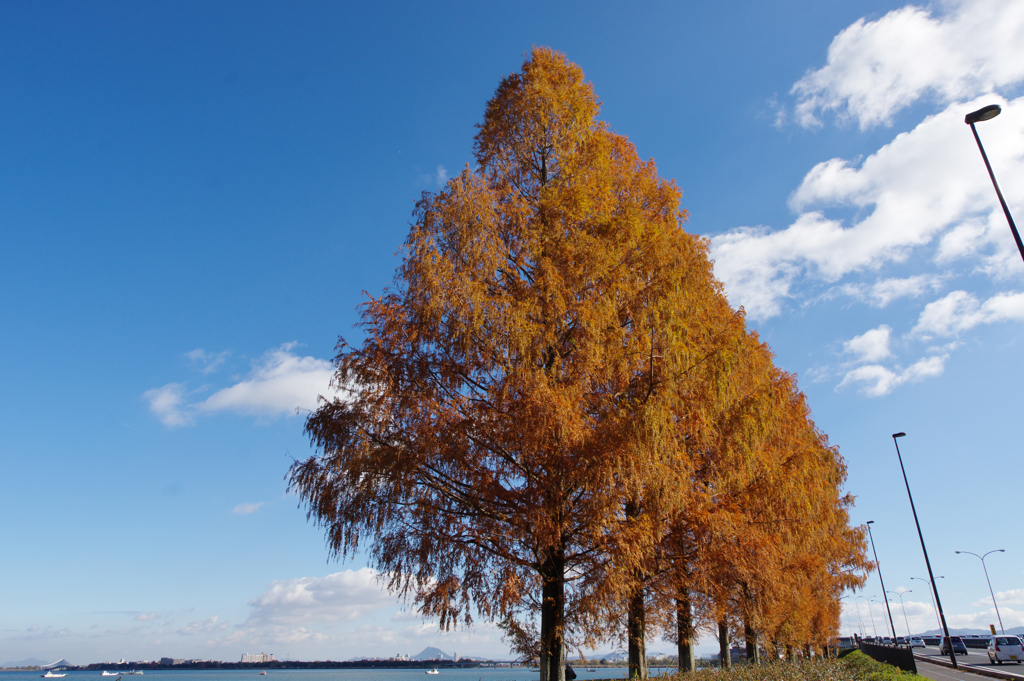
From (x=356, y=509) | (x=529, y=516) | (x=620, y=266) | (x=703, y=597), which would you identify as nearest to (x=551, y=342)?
(x=620, y=266)

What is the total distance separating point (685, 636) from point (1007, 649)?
111 feet

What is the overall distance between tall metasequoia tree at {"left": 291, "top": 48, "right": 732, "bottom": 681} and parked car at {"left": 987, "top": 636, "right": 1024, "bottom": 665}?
125ft

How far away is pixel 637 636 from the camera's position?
417 inches

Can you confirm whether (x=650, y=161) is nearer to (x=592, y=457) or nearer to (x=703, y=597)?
(x=592, y=457)

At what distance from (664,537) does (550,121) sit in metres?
7.84

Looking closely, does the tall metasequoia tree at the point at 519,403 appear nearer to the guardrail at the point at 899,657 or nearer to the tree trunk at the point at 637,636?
the tree trunk at the point at 637,636

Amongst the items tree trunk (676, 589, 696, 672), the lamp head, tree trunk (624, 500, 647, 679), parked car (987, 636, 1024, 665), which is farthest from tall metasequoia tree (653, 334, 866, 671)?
parked car (987, 636, 1024, 665)

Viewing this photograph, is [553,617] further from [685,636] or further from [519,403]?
[685,636]

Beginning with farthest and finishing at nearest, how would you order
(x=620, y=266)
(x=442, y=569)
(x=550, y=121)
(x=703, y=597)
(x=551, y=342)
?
1. (x=550, y=121)
2. (x=703, y=597)
3. (x=620, y=266)
4. (x=551, y=342)
5. (x=442, y=569)

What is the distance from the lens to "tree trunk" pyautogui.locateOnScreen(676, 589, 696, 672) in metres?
10.7

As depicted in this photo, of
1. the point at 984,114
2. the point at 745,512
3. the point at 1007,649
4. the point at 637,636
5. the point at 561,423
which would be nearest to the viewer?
the point at 561,423

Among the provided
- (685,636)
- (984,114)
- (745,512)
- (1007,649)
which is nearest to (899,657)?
(685,636)

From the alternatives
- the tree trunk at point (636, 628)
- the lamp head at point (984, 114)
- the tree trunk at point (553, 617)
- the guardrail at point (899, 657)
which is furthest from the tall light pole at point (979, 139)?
the guardrail at point (899, 657)

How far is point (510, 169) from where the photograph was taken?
37.9ft
